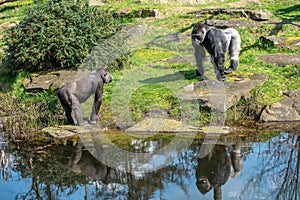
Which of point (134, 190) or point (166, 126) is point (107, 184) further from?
point (166, 126)

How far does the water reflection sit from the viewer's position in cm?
562

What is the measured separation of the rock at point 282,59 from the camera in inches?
429

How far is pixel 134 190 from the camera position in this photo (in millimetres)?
5719

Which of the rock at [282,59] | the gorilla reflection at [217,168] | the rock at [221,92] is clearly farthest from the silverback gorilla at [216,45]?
the gorilla reflection at [217,168]

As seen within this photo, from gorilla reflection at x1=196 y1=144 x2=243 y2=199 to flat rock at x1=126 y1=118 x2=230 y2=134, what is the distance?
33.0 inches

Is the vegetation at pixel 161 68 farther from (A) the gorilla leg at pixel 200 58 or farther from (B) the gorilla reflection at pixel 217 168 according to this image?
(B) the gorilla reflection at pixel 217 168

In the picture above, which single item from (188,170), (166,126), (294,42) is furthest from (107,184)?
(294,42)

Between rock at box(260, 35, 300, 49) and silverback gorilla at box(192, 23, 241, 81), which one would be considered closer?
silverback gorilla at box(192, 23, 241, 81)

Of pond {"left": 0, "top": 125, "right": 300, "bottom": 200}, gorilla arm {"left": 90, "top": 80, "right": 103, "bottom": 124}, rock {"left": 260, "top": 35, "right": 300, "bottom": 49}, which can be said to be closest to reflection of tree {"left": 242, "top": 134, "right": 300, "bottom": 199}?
pond {"left": 0, "top": 125, "right": 300, "bottom": 200}

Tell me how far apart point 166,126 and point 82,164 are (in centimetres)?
204

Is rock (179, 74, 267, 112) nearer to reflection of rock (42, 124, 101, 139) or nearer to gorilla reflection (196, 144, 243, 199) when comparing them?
gorilla reflection (196, 144, 243, 199)

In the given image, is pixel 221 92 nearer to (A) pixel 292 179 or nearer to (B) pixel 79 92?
(B) pixel 79 92

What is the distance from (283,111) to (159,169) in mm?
3492

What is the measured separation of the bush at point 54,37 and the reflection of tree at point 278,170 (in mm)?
5251
